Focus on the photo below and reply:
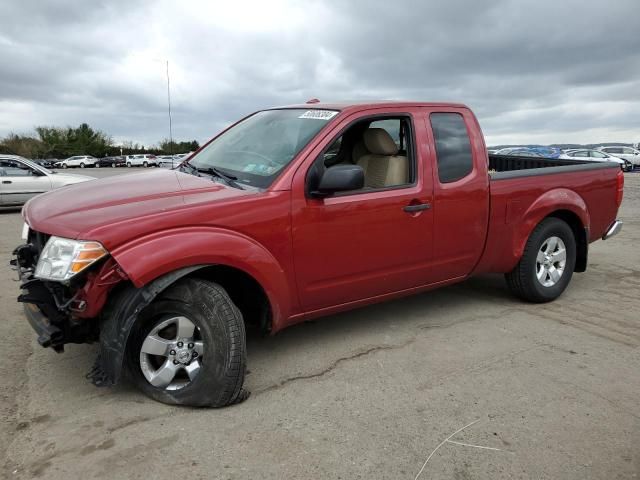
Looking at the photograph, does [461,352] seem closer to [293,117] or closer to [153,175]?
[293,117]

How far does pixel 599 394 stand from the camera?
3295 millimetres

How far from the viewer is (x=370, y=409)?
3.09 metres

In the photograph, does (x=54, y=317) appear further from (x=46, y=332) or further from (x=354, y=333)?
(x=354, y=333)

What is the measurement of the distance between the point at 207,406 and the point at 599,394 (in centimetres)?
233

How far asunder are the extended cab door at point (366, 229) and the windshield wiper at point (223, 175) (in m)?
0.41

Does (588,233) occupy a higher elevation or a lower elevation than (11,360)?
higher

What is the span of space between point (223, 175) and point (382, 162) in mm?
1285

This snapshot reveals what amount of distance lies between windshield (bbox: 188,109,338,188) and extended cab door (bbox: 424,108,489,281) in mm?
949

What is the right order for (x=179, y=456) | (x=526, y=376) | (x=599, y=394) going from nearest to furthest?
(x=179, y=456) < (x=599, y=394) < (x=526, y=376)

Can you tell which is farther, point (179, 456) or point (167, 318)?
point (167, 318)

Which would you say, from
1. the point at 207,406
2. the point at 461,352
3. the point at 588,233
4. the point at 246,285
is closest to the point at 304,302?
the point at 246,285

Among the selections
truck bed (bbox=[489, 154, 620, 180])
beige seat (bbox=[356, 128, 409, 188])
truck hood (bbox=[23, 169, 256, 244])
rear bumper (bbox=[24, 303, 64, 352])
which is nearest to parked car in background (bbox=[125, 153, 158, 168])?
truck bed (bbox=[489, 154, 620, 180])

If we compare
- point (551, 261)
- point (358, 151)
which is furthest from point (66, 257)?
point (551, 261)

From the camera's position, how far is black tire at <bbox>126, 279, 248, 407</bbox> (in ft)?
9.96
